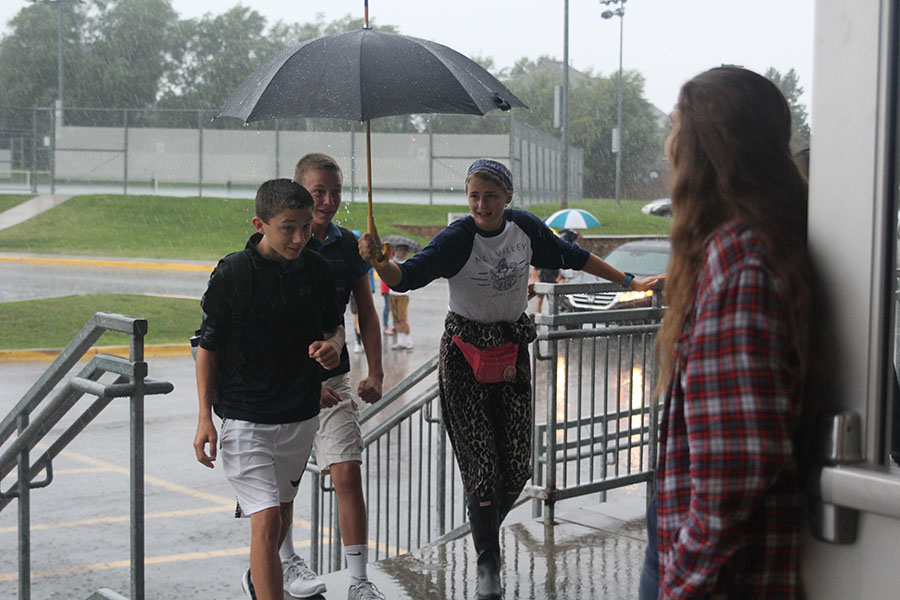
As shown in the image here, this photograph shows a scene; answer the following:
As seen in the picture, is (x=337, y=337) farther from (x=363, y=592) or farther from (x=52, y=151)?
(x=52, y=151)

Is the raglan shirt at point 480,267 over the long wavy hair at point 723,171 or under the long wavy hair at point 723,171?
under

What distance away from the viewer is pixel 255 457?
12.4ft

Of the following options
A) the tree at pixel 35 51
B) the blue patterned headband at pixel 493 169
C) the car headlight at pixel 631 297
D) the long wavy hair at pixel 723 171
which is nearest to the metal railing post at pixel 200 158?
the car headlight at pixel 631 297

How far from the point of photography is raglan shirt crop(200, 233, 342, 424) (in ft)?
12.3

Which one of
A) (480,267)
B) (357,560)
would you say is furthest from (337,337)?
(357,560)

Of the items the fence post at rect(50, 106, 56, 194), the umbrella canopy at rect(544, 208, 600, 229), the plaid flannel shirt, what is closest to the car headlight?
the umbrella canopy at rect(544, 208, 600, 229)

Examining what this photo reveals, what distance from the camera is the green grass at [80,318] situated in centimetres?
1611

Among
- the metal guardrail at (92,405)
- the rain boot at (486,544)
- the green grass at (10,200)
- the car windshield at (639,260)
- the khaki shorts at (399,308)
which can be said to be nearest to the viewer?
the metal guardrail at (92,405)

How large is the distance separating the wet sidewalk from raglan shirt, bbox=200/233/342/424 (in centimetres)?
104

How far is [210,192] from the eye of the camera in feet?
132

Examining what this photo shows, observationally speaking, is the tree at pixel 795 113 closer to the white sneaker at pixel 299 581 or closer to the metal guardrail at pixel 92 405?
the metal guardrail at pixel 92 405

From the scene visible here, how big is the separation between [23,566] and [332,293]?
1.78m

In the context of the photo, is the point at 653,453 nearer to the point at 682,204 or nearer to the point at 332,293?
the point at 332,293

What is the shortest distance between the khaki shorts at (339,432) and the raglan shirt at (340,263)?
98 mm
